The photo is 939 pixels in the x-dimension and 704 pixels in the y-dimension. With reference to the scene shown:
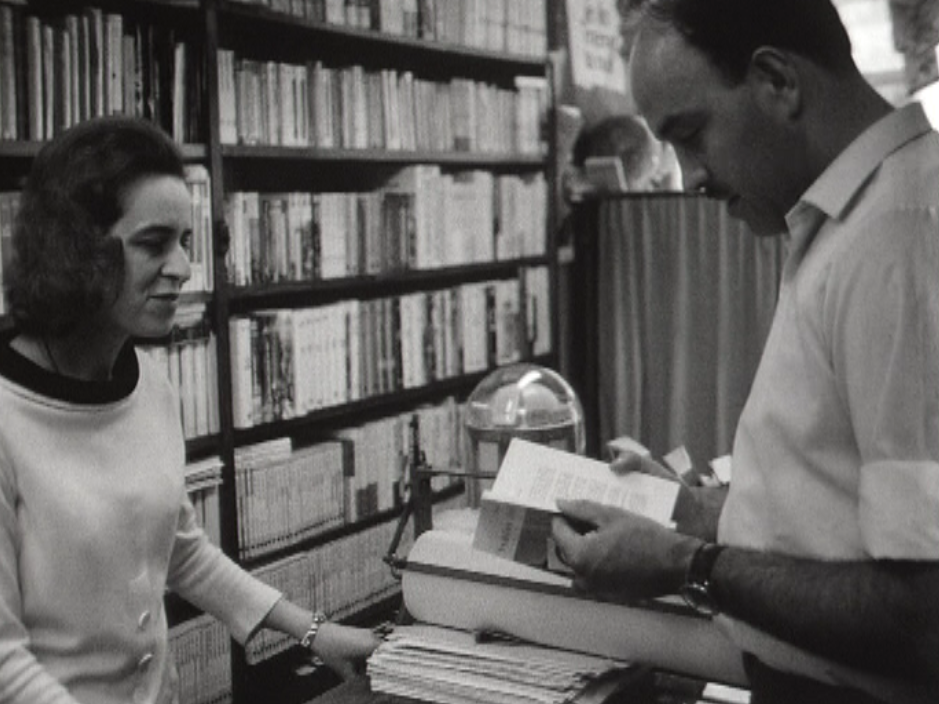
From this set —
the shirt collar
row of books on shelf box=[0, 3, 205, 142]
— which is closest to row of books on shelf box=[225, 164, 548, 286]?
row of books on shelf box=[0, 3, 205, 142]

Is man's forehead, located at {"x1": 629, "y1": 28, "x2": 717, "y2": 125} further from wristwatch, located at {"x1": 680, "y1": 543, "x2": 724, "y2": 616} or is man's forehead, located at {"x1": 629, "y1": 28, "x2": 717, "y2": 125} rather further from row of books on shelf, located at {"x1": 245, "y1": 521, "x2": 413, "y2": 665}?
row of books on shelf, located at {"x1": 245, "y1": 521, "x2": 413, "y2": 665}

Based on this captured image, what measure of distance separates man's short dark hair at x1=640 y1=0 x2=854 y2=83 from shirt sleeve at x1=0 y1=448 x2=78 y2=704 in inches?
39.5

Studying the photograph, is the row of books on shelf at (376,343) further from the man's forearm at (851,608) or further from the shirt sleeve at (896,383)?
the shirt sleeve at (896,383)

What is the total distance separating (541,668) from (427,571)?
0.74ft

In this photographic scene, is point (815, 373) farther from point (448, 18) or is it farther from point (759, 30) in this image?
point (448, 18)

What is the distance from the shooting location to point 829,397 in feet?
3.54

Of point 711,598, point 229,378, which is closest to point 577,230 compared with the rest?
point 229,378

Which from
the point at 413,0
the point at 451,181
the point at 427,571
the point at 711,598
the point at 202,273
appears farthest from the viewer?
the point at 451,181

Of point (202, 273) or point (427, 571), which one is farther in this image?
point (202, 273)

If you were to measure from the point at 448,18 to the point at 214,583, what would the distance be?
8.87 ft

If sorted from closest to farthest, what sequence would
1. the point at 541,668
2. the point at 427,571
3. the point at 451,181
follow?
the point at 541,668 < the point at 427,571 < the point at 451,181

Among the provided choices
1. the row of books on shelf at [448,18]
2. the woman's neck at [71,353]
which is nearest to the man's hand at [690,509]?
the woman's neck at [71,353]

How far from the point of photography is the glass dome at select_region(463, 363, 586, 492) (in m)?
2.01

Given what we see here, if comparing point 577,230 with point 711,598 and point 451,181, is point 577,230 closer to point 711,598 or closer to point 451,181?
point 451,181
